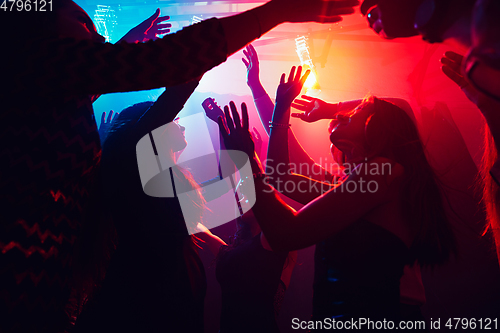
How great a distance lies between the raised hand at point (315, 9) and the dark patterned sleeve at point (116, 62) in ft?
0.66

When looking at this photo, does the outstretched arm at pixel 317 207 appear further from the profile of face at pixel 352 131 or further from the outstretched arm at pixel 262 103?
the outstretched arm at pixel 262 103

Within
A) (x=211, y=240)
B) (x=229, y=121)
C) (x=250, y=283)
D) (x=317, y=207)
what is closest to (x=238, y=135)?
(x=229, y=121)

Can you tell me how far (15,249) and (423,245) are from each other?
1403 millimetres

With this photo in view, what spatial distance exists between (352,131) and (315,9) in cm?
73

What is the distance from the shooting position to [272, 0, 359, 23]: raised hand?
2.04ft

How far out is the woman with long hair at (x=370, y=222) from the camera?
92 cm

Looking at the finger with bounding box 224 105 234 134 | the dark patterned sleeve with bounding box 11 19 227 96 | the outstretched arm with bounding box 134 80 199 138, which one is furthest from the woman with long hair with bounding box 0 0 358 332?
the finger with bounding box 224 105 234 134

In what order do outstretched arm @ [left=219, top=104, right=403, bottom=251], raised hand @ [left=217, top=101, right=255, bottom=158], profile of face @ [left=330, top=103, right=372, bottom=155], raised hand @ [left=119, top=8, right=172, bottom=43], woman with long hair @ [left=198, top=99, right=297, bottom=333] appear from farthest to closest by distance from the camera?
woman with long hair @ [left=198, top=99, right=297, bottom=333], raised hand @ [left=119, top=8, right=172, bottom=43], profile of face @ [left=330, top=103, right=372, bottom=155], raised hand @ [left=217, top=101, right=255, bottom=158], outstretched arm @ [left=219, top=104, right=403, bottom=251]

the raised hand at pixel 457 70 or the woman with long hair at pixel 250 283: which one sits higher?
the raised hand at pixel 457 70

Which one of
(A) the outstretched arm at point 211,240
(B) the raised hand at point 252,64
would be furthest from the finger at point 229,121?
(A) the outstretched arm at point 211,240

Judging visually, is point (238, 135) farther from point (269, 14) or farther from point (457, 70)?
point (457, 70)

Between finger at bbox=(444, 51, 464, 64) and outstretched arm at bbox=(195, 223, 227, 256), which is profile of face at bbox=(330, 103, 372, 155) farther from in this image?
outstretched arm at bbox=(195, 223, 227, 256)

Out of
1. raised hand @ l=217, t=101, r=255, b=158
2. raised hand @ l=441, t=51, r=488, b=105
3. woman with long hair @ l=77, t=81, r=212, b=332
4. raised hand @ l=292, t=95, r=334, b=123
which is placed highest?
raised hand @ l=441, t=51, r=488, b=105

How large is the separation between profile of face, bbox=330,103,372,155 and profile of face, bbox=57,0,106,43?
1134 mm
